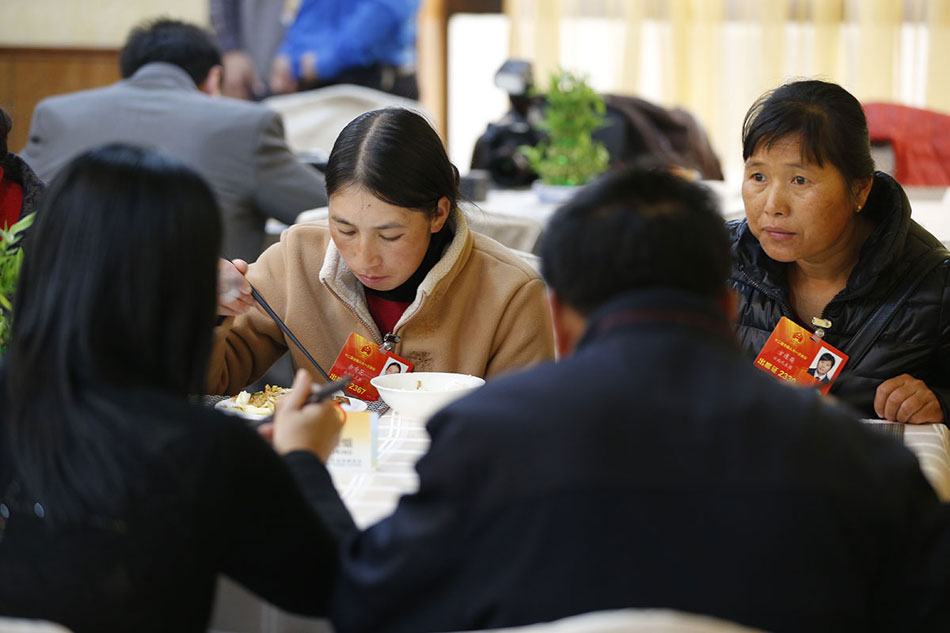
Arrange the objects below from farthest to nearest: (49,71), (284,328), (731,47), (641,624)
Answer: (731,47) < (49,71) < (284,328) < (641,624)

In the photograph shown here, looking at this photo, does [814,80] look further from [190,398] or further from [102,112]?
[102,112]

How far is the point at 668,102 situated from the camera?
6211 mm

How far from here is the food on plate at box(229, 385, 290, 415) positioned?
5.79 feet

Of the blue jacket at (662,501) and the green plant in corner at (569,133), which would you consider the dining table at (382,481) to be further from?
the green plant in corner at (569,133)

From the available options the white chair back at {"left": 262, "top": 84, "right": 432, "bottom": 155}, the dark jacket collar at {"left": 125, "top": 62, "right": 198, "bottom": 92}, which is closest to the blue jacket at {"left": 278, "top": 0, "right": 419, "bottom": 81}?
the white chair back at {"left": 262, "top": 84, "right": 432, "bottom": 155}

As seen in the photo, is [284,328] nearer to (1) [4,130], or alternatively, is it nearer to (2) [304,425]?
(2) [304,425]

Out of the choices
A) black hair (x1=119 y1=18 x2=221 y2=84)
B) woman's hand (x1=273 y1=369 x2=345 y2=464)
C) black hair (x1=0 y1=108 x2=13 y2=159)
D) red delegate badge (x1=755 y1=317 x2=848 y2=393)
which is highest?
black hair (x1=119 y1=18 x2=221 y2=84)

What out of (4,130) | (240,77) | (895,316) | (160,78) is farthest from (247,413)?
(240,77)

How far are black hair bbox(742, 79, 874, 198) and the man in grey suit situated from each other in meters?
1.85

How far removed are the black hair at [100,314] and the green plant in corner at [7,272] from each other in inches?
17.1

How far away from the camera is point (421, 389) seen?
1.83 m

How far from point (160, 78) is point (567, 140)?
144cm

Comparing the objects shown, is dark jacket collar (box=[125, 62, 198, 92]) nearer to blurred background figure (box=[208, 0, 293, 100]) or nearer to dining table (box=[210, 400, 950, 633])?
dining table (box=[210, 400, 950, 633])

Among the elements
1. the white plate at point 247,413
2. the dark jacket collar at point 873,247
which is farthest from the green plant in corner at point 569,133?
the white plate at point 247,413
